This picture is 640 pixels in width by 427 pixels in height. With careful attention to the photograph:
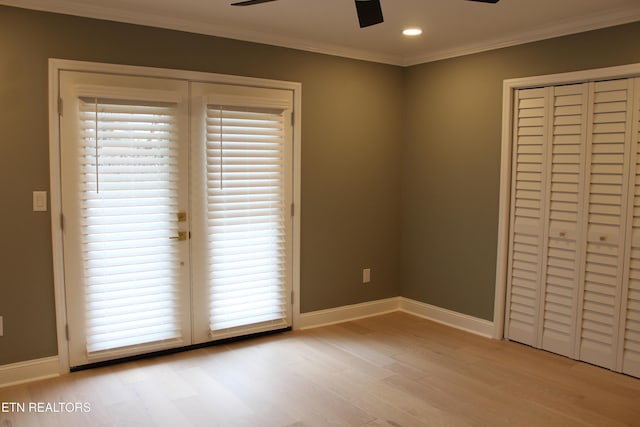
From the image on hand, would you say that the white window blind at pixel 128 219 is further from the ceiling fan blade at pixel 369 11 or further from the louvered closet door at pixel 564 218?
the louvered closet door at pixel 564 218

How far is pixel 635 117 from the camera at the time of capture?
11.0ft

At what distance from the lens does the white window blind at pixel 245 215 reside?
3830 millimetres

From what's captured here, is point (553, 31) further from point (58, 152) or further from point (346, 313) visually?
point (58, 152)

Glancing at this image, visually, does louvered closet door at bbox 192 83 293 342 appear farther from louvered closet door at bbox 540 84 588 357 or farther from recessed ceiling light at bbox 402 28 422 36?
louvered closet door at bbox 540 84 588 357

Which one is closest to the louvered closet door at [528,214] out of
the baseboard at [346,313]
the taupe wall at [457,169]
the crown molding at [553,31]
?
the taupe wall at [457,169]

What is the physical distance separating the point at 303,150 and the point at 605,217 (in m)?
2.31

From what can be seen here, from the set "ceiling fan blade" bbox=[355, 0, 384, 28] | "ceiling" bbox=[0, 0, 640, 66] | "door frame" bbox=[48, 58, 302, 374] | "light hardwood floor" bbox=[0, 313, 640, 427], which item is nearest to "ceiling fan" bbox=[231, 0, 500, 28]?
"ceiling fan blade" bbox=[355, 0, 384, 28]

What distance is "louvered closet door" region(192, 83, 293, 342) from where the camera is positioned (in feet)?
12.4

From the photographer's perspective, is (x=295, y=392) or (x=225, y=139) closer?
(x=295, y=392)

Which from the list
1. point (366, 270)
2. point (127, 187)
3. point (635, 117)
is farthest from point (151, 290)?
point (635, 117)

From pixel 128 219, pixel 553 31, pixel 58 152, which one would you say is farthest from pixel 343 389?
pixel 553 31

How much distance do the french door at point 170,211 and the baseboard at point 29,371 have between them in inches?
4.6

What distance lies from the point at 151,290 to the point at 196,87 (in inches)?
59.2

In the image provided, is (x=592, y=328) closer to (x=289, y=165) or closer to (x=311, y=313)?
(x=311, y=313)
